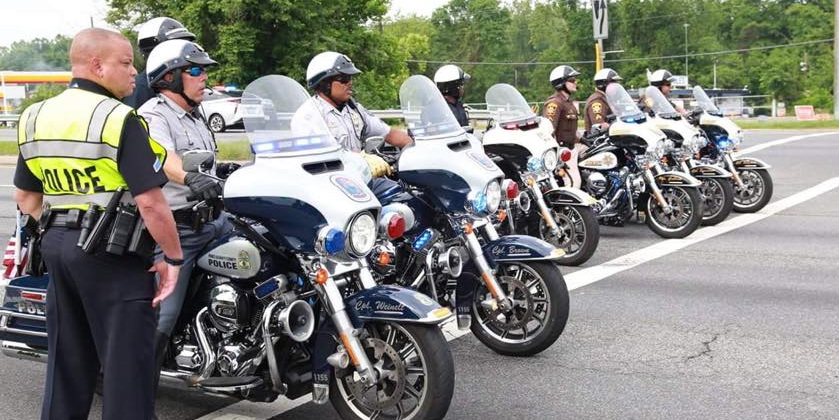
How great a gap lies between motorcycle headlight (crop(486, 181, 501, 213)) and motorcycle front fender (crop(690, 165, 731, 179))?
5958 mm

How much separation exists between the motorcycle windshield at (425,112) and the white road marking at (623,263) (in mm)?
1419

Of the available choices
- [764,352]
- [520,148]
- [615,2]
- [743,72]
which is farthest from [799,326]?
[615,2]

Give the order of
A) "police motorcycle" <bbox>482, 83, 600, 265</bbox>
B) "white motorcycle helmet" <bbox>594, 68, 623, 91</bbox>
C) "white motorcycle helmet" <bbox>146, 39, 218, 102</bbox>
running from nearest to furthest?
"white motorcycle helmet" <bbox>146, 39, 218, 102</bbox> < "police motorcycle" <bbox>482, 83, 600, 265</bbox> < "white motorcycle helmet" <bbox>594, 68, 623, 91</bbox>

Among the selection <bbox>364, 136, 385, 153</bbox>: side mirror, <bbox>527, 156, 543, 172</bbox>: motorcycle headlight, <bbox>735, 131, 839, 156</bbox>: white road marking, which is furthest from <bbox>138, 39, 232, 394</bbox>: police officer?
<bbox>735, 131, 839, 156</bbox>: white road marking

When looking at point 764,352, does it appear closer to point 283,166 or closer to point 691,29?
point 283,166

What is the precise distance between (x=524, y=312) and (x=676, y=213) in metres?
5.05

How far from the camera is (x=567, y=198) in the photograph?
911 centimetres

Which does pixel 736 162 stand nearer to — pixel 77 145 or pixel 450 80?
pixel 450 80

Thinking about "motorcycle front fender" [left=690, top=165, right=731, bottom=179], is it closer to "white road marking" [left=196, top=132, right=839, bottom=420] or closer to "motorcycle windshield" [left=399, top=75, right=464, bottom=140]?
"white road marking" [left=196, top=132, right=839, bottom=420]

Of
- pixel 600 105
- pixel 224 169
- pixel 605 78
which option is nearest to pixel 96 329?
pixel 224 169

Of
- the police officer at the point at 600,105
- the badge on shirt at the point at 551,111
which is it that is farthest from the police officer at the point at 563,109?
the police officer at the point at 600,105

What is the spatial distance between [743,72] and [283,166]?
90413 millimetres

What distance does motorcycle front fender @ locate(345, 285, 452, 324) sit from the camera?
4.49 meters

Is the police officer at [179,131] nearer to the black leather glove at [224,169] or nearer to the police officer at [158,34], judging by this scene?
the black leather glove at [224,169]
